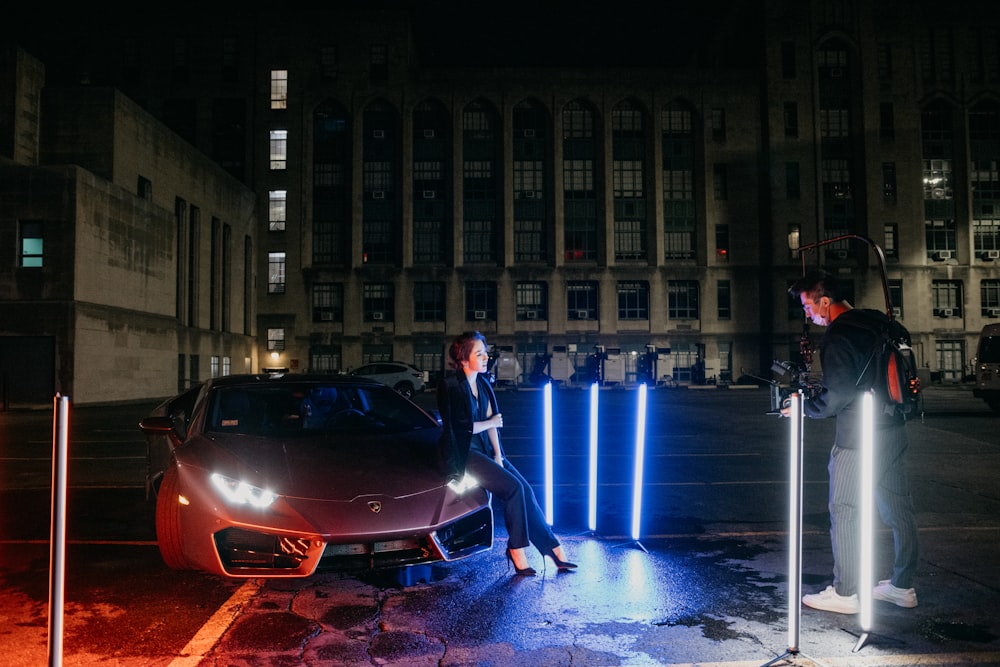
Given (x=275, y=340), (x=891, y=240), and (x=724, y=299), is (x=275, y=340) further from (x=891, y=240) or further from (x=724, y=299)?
(x=891, y=240)

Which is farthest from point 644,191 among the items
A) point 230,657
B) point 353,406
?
point 230,657

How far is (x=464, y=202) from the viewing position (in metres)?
50.6

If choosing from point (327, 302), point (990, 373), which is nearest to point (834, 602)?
point (990, 373)

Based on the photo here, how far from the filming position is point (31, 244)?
1094 inches

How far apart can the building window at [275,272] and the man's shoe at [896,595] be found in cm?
4909

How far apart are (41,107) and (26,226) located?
8.41 meters

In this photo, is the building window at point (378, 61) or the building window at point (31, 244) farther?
the building window at point (378, 61)

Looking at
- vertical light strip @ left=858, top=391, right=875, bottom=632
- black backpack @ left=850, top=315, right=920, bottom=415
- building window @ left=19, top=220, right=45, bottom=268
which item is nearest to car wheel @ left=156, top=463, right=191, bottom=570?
vertical light strip @ left=858, top=391, right=875, bottom=632

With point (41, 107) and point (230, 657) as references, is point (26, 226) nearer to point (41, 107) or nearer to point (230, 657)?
point (41, 107)

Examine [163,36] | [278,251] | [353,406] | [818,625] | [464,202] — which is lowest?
[818,625]

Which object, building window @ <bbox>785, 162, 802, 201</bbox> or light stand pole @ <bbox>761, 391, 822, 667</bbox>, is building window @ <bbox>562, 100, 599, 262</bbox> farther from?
light stand pole @ <bbox>761, 391, 822, 667</bbox>

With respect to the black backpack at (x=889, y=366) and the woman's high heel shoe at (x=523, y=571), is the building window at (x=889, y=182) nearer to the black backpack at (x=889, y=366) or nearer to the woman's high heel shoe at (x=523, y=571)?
the black backpack at (x=889, y=366)

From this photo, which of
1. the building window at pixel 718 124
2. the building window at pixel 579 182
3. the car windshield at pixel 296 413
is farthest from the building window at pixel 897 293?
the car windshield at pixel 296 413

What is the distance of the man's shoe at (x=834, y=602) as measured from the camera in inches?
171
